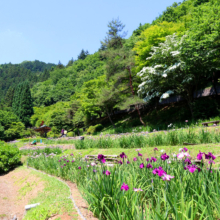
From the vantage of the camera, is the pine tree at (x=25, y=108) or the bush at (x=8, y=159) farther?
the pine tree at (x=25, y=108)

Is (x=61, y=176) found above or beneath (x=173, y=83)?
beneath

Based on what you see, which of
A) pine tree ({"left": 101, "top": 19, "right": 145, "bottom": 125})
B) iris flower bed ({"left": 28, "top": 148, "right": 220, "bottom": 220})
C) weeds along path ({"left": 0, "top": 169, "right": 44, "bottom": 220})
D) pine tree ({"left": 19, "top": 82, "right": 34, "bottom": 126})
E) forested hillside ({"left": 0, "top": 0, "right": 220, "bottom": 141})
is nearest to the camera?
iris flower bed ({"left": 28, "top": 148, "right": 220, "bottom": 220})

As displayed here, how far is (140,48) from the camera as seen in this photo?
20484 millimetres

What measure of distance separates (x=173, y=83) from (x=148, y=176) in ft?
41.2

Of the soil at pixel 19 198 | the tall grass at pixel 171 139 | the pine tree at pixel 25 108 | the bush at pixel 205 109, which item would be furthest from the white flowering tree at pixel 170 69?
the pine tree at pixel 25 108

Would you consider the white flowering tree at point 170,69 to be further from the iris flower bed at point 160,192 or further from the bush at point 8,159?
the iris flower bed at point 160,192

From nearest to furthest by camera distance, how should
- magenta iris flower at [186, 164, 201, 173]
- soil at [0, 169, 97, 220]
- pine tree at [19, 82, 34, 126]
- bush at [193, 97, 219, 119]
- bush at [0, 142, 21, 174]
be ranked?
magenta iris flower at [186, 164, 201, 173] → soil at [0, 169, 97, 220] → bush at [0, 142, 21, 174] → bush at [193, 97, 219, 119] → pine tree at [19, 82, 34, 126]

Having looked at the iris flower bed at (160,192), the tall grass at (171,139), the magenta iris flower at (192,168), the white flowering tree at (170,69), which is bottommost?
the tall grass at (171,139)

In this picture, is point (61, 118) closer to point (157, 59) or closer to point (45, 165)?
point (157, 59)

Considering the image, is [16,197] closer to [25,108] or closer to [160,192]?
[160,192]

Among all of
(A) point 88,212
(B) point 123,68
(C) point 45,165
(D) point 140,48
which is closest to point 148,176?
(A) point 88,212

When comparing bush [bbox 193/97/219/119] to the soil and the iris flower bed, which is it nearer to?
the soil

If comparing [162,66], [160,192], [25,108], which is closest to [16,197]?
[160,192]

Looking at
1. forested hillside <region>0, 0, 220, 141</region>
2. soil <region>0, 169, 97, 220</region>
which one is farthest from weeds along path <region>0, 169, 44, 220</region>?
forested hillside <region>0, 0, 220, 141</region>
